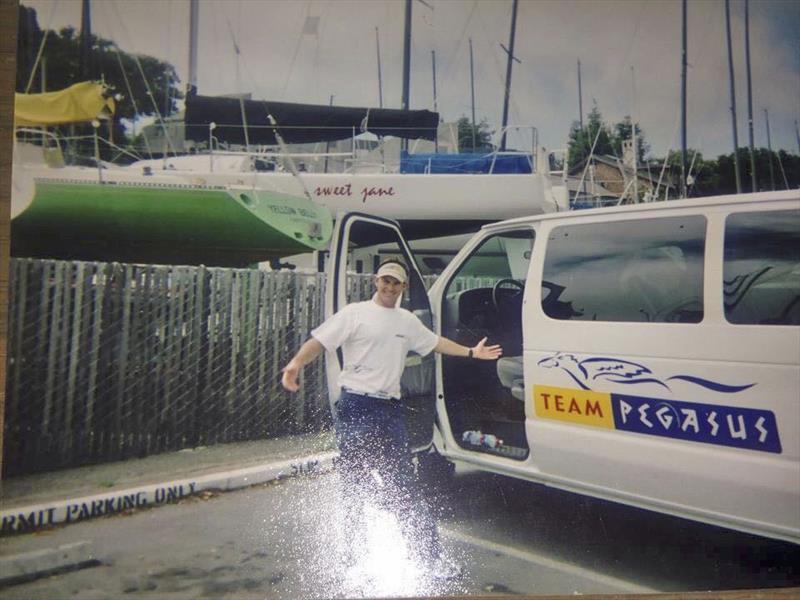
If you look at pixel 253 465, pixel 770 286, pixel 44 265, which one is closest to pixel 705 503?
pixel 770 286

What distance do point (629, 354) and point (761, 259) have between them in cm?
61

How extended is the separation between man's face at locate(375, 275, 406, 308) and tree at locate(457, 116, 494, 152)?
30.4 inches

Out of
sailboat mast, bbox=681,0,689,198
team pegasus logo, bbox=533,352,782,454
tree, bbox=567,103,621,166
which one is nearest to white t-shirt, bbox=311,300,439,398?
team pegasus logo, bbox=533,352,782,454

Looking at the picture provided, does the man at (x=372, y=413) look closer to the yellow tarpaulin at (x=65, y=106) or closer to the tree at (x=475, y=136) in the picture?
the tree at (x=475, y=136)

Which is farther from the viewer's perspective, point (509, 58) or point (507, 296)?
point (509, 58)

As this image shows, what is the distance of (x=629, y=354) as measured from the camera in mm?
2389

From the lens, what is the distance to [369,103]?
3.00 metres

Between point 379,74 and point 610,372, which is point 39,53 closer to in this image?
point 379,74

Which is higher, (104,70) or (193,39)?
(193,39)

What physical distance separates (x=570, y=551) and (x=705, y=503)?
2.05 ft

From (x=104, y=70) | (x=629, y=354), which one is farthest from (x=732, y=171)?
(x=104, y=70)

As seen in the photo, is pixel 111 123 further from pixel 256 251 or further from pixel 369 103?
pixel 369 103

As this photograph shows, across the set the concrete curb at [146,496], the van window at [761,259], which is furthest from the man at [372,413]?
the van window at [761,259]

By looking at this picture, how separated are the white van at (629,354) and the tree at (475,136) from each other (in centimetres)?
44
